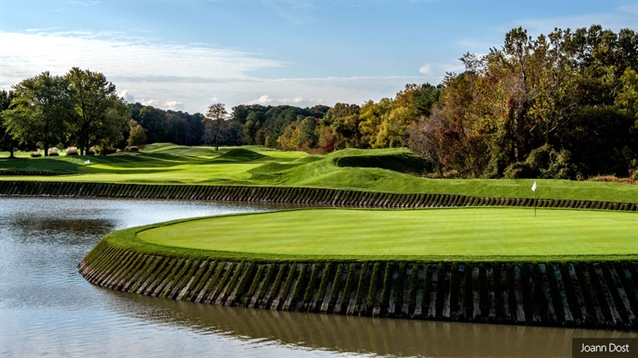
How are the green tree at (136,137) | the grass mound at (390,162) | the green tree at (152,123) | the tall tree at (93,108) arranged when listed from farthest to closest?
the green tree at (152,123) < the green tree at (136,137) < the tall tree at (93,108) < the grass mound at (390,162)

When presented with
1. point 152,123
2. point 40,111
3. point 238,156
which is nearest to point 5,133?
point 40,111

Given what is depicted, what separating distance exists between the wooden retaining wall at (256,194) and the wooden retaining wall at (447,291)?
78.1 feet

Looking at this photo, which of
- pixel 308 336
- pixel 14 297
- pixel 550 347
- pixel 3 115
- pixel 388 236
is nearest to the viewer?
pixel 550 347

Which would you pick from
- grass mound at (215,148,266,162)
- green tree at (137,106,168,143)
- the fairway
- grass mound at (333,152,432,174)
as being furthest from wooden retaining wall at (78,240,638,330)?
green tree at (137,106,168,143)

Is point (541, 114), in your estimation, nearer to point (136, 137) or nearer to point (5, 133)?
point (5, 133)

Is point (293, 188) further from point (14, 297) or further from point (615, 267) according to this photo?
point (615, 267)

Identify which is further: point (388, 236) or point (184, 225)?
point (184, 225)

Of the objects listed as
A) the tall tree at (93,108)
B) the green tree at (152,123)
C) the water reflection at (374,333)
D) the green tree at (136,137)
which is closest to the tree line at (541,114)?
the water reflection at (374,333)

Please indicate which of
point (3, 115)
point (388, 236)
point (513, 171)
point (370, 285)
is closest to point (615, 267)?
point (370, 285)

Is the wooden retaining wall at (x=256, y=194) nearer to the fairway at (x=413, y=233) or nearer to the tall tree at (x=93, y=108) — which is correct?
the fairway at (x=413, y=233)

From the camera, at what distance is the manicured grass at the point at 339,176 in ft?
135

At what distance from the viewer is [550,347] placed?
14.1m

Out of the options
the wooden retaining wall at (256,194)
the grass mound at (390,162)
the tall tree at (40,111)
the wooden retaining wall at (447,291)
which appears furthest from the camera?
the tall tree at (40,111)

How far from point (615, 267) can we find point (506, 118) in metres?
34.7
